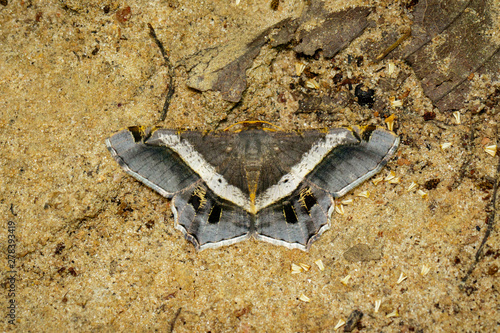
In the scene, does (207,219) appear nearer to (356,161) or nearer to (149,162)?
(149,162)

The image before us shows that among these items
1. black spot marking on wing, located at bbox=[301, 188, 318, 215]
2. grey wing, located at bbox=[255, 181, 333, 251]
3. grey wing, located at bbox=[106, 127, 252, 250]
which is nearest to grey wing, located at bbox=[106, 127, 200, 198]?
grey wing, located at bbox=[106, 127, 252, 250]

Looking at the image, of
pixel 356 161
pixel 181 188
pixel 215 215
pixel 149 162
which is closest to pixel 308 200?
pixel 356 161

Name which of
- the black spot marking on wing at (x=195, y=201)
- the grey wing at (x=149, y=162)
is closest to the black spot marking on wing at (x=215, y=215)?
the black spot marking on wing at (x=195, y=201)

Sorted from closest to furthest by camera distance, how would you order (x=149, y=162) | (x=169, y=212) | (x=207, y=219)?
(x=149, y=162) → (x=207, y=219) → (x=169, y=212)

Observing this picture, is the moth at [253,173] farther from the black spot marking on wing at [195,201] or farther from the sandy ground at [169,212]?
the sandy ground at [169,212]

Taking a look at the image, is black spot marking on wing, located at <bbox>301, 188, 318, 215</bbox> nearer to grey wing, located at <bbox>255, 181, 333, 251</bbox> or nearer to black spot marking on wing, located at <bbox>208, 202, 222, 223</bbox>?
grey wing, located at <bbox>255, 181, 333, 251</bbox>

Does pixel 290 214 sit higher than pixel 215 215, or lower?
lower

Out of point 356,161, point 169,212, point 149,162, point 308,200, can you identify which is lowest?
point 308,200
